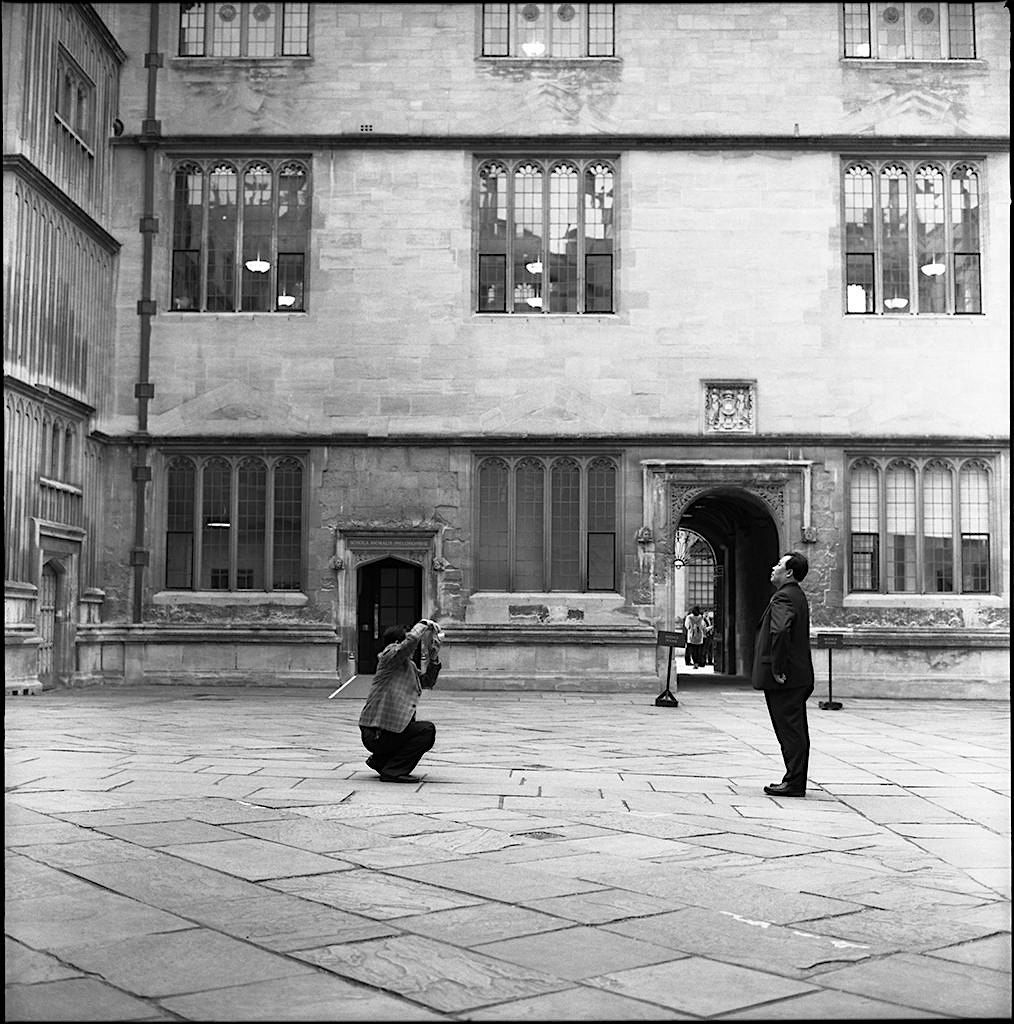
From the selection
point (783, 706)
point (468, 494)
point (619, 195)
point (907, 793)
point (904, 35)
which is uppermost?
point (904, 35)

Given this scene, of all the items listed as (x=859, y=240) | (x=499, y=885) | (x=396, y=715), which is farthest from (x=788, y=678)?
(x=859, y=240)

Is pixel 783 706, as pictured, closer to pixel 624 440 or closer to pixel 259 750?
pixel 259 750

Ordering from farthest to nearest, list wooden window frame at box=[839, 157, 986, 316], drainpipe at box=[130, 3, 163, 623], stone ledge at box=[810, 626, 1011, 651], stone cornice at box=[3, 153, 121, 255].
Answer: wooden window frame at box=[839, 157, 986, 316] < drainpipe at box=[130, 3, 163, 623] < stone ledge at box=[810, 626, 1011, 651] < stone cornice at box=[3, 153, 121, 255]

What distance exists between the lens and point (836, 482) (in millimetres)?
21766

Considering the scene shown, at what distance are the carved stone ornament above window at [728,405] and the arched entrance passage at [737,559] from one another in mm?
1016

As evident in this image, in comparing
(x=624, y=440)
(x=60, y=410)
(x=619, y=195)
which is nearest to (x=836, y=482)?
(x=624, y=440)

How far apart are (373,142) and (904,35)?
9.01m

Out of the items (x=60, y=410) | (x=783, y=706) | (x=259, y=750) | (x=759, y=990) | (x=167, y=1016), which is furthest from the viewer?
(x=60, y=410)

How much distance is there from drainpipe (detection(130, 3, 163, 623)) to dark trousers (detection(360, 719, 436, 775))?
12965 millimetres

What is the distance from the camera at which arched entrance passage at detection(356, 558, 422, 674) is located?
2248 cm

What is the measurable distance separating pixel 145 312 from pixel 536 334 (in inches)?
253

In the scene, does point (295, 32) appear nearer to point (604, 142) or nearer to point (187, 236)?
point (187, 236)

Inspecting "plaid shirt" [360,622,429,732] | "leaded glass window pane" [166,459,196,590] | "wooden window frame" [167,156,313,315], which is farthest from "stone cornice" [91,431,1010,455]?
"plaid shirt" [360,622,429,732]

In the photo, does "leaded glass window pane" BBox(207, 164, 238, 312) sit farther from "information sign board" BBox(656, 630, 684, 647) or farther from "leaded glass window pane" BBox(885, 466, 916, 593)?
"leaded glass window pane" BBox(885, 466, 916, 593)
